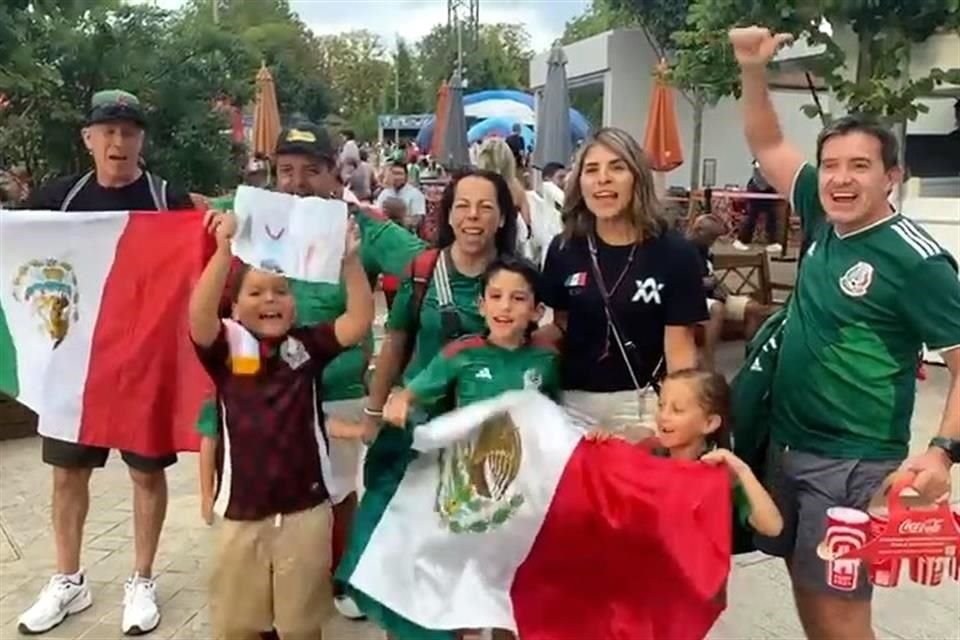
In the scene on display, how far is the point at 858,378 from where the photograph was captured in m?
2.74

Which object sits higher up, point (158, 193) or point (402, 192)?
point (158, 193)

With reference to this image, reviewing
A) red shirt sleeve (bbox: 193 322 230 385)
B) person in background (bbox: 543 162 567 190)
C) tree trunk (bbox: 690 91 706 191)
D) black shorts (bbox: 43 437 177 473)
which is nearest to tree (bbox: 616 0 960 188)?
person in background (bbox: 543 162 567 190)

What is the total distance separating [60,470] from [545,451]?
2.20 metres

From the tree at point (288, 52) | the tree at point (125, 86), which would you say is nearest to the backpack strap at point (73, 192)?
the tree at point (125, 86)

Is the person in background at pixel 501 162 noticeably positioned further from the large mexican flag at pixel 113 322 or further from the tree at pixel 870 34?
the tree at pixel 870 34

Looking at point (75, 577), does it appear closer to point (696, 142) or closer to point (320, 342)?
point (320, 342)

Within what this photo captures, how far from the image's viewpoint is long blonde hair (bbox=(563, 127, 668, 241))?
3197 mm

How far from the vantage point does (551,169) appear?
37.7 ft

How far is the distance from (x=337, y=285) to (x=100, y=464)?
Answer: 1.41m

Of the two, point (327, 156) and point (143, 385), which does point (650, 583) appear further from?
point (143, 385)

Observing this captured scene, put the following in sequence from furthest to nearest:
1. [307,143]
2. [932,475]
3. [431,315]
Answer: [307,143] < [431,315] < [932,475]

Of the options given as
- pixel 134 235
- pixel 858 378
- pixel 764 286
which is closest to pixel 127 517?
A: pixel 134 235

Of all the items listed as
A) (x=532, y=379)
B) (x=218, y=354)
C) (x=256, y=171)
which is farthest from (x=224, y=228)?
(x=256, y=171)

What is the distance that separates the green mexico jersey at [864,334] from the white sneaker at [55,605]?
2910 millimetres
